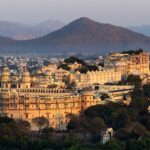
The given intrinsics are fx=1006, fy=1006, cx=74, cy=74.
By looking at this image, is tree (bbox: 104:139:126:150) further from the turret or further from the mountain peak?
the mountain peak

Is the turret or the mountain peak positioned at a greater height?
the mountain peak

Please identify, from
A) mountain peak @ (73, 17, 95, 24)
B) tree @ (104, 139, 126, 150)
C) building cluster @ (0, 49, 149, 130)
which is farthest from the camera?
mountain peak @ (73, 17, 95, 24)

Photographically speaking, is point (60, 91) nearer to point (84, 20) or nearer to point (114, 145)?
point (114, 145)

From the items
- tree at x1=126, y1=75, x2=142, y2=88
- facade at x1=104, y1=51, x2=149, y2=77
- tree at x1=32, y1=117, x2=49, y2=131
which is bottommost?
tree at x1=32, y1=117, x2=49, y2=131

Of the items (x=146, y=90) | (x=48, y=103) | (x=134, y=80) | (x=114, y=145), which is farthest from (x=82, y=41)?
(x=114, y=145)

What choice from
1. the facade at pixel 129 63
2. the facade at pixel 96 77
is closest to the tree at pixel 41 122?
the facade at pixel 96 77

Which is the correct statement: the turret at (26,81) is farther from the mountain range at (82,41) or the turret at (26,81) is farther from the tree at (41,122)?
the mountain range at (82,41)

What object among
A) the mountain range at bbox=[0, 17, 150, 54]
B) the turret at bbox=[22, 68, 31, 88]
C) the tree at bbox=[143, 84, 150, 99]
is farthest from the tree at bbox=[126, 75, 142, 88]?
the mountain range at bbox=[0, 17, 150, 54]
